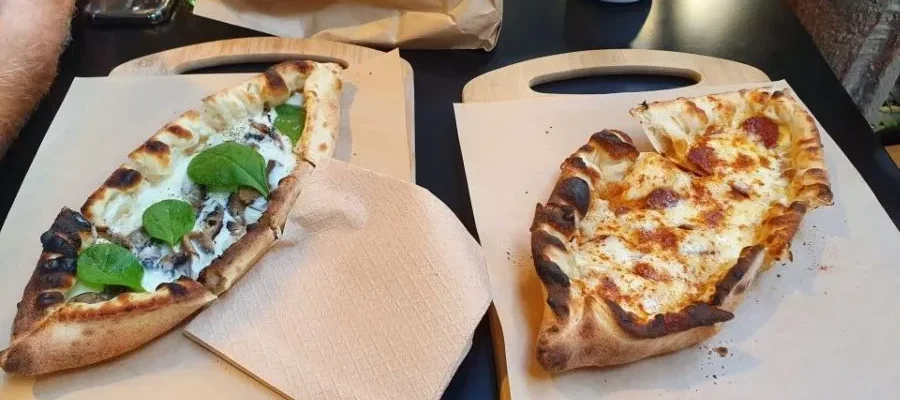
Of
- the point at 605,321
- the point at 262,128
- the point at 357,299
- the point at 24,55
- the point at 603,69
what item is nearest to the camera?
the point at 605,321

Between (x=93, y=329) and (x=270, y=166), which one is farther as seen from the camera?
(x=270, y=166)

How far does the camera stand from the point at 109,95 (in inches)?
57.8

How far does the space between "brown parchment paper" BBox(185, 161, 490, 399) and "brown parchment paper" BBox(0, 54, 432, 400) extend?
6cm

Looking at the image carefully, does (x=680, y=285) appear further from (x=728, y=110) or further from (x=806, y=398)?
(x=728, y=110)

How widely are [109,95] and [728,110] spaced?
1191 mm

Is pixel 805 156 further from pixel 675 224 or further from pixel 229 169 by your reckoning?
pixel 229 169

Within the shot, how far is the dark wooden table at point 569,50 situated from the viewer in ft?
4.51

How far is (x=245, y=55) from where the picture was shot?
1.58 metres

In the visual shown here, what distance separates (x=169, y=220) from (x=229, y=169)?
0.13 metres

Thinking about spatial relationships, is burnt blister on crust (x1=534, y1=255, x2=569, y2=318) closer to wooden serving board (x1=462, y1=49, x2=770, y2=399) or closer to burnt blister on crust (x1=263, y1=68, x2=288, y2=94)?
wooden serving board (x1=462, y1=49, x2=770, y2=399)

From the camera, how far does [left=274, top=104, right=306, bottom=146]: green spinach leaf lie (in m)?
1.37

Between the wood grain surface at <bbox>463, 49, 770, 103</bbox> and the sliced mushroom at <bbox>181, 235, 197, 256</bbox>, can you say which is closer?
the sliced mushroom at <bbox>181, 235, 197, 256</bbox>

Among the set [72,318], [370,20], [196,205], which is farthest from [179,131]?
[370,20]

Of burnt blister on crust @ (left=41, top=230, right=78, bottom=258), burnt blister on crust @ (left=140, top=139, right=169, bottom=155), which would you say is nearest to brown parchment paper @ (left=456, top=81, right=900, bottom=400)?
burnt blister on crust @ (left=140, top=139, right=169, bottom=155)
